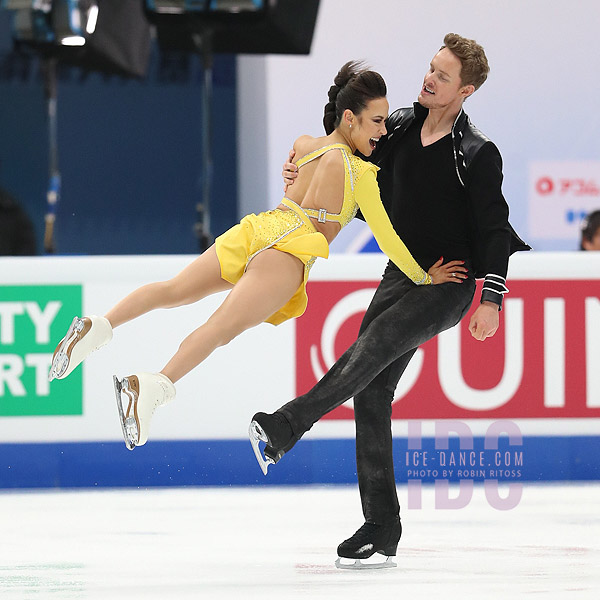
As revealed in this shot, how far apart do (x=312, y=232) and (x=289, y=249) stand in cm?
10

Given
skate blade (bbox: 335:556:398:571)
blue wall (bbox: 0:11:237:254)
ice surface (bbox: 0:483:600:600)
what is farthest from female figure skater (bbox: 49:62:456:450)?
blue wall (bbox: 0:11:237:254)

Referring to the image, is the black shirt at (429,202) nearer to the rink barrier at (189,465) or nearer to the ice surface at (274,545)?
the ice surface at (274,545)

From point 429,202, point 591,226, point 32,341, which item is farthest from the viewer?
point 591,226

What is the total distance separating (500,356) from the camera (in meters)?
4.93

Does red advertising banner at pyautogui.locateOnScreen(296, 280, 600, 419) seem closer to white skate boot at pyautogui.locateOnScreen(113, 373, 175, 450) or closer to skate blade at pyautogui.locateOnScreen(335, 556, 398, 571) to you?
skate blade at pyautogui.locateOnScreen(335, 556, 398, 571)

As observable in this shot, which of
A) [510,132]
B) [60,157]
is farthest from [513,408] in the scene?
[60,157]

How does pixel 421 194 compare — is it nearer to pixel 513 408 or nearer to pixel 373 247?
pixel 513 408

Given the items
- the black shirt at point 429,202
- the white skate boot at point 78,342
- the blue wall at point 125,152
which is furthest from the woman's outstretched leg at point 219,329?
the blue wall at point 125,152

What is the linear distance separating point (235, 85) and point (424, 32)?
127 cm

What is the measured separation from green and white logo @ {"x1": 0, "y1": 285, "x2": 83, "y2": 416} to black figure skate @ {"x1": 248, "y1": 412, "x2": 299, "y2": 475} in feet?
6.60

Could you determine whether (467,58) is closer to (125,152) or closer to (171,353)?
(171,353)

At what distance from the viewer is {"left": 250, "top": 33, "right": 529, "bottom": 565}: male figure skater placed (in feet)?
10.5

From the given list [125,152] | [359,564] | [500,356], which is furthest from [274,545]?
[125,152]

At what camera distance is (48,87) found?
22.7 ft
